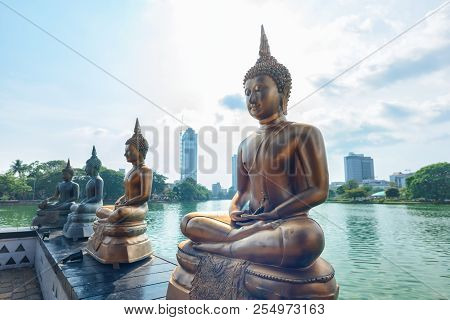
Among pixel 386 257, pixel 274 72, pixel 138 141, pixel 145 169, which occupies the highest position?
pixel 274 72

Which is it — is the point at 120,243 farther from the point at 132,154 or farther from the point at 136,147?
the point at 136,147

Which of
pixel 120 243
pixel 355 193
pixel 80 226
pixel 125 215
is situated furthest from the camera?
pixel 355 193

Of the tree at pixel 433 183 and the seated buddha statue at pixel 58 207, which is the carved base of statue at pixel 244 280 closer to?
the seated buddha statue at pixel 58 207

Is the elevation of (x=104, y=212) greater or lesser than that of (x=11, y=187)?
lesser

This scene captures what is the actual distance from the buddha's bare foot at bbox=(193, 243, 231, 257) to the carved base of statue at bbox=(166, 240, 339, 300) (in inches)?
1.4

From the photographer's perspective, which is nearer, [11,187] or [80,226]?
[80,226]

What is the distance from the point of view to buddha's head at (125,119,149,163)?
4.94 m

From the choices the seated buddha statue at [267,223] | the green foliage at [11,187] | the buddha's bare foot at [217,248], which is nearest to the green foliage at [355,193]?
the green foliage at [11,187]

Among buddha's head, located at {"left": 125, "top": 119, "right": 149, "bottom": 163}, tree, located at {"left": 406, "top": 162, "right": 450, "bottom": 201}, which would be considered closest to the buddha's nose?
buddha's head, located at {"left": 125, "top": 119, "right": 149, "bottom": 163}

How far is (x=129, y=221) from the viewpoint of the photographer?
14.8ft

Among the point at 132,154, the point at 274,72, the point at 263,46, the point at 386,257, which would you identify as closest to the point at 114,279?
the point at 132,154

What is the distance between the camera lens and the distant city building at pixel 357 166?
84938mm

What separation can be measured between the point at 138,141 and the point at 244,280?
3438 mm
